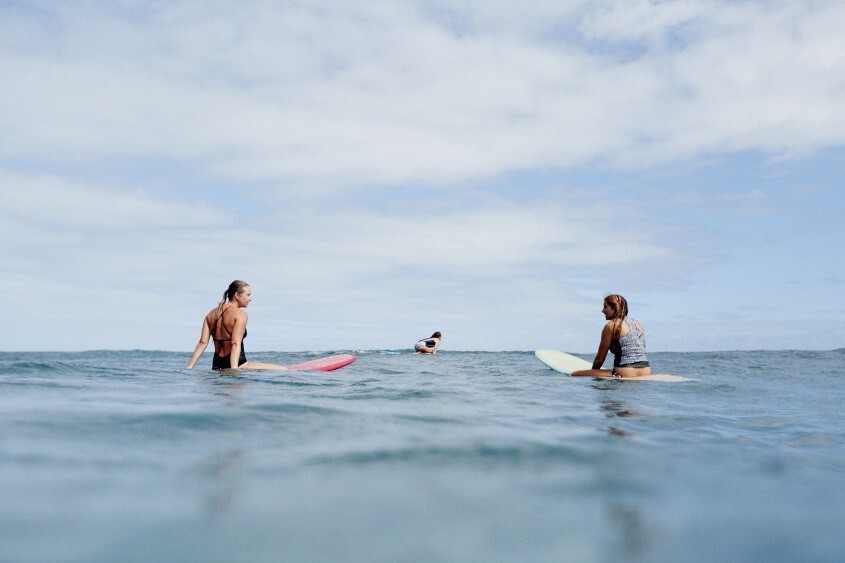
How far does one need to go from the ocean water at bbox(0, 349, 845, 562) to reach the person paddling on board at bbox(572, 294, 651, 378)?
15.6 feet

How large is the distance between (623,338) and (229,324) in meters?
6.86

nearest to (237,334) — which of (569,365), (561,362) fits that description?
(569,365)

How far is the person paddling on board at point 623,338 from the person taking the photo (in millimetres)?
9898

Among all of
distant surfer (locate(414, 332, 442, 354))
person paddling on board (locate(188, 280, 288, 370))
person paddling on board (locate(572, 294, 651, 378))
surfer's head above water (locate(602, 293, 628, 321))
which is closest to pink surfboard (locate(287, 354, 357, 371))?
person paddling on board (locate(188, 280, 288, 370))

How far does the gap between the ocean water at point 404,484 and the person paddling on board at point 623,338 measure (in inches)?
188

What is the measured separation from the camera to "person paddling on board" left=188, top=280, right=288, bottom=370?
943 cm

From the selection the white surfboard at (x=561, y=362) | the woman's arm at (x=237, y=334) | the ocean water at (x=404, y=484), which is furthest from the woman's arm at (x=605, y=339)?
the woman's arm at (x=237, y=334)

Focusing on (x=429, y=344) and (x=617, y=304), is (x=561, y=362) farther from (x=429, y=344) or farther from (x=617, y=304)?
(x=429, y=344)

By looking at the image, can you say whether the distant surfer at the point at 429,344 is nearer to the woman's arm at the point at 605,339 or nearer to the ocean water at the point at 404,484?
the woman's arm at the point at 605,339

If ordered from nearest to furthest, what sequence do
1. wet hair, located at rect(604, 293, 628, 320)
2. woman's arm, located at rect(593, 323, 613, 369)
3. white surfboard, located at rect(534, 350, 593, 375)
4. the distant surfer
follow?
1. wet hair, located at rect(604, 293, 628, 320)
2. woman's arm, located at rect(593, 323, 613, 369)
3. white surfboard, located at rect(534, 350, 593, 375)
4. the distant surfer

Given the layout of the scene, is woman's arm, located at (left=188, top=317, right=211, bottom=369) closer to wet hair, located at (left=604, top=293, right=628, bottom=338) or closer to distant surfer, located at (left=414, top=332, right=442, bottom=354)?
wet hair, located at (left=604, top=293, right=628, bottom=338)

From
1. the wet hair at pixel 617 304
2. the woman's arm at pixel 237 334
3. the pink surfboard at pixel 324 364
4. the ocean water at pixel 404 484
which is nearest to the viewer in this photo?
the ocean water at pixel 404 484

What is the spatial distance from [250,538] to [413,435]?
1910mm

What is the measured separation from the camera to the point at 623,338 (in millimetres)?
9969
